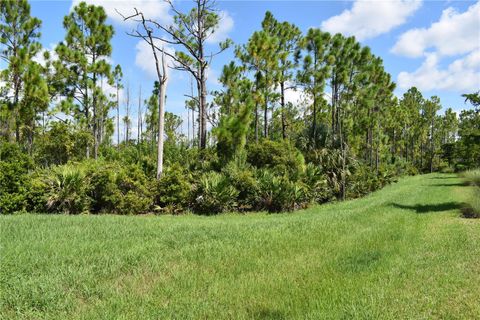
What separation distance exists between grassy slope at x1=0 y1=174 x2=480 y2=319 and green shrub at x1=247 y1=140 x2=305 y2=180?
1069 centimetres

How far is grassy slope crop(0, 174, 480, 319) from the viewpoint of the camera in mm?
4922

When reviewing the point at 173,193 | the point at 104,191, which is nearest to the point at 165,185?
the point at 173,193

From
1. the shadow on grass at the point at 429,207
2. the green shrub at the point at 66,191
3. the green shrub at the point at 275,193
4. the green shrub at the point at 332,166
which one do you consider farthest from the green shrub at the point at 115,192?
the green shrub at the point at 332,166

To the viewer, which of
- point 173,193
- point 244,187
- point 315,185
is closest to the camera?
point 173,193

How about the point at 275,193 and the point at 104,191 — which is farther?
the point at 275,193

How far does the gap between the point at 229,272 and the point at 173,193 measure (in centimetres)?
921

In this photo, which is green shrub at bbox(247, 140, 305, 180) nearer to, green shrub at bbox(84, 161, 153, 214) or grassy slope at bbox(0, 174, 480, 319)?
green shrub at bbox(84, 161, 153, 214)

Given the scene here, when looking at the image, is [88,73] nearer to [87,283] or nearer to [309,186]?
[309,186]

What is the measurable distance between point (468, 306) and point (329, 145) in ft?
82.6

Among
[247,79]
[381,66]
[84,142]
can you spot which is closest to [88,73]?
[84,142]

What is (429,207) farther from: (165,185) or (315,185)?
(165,185)

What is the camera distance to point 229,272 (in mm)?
6387

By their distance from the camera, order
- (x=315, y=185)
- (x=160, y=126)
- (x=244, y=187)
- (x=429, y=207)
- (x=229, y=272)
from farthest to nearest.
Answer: (x=315, y=185) → (x=160, y=126) → (x=244, y=187) → (x=429, y=207) → (x=229, y=272)

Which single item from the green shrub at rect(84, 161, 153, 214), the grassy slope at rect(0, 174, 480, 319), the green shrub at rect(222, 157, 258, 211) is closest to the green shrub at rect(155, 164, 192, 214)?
the green shrub at rect(84, 161, 153, 214)
